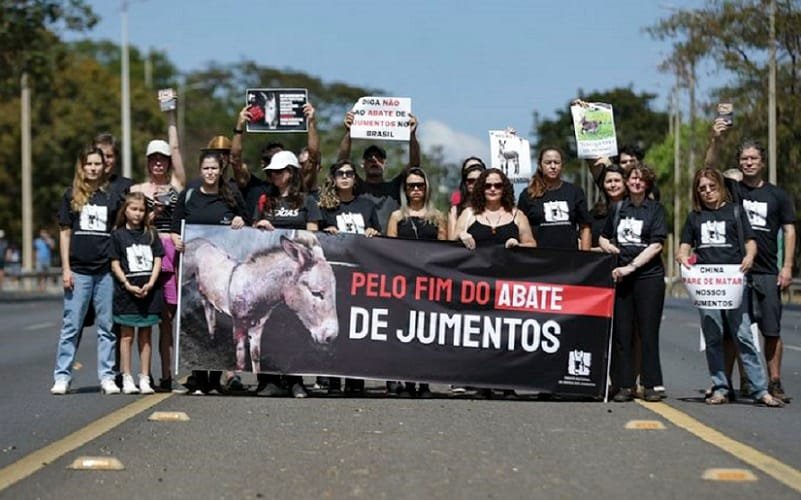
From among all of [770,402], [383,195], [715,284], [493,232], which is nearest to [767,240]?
[715,284]

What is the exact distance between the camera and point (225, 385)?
1455 centimetres

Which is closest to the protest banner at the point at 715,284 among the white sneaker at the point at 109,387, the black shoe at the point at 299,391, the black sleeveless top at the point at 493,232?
the black sleeveless top at the point at 493,232

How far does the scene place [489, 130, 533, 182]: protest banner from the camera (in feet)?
51.0

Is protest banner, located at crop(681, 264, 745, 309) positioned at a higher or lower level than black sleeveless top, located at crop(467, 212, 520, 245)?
lower

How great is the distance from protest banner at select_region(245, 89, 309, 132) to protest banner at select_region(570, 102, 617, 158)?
229cm

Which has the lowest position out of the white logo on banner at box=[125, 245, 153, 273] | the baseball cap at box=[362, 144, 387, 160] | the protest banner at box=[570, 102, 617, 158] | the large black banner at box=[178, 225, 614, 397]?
the large black banner at box=[178, 225, 614, 397]

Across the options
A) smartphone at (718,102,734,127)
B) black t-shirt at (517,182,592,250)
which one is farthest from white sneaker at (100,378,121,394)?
smartphone at (718,102,734,127)

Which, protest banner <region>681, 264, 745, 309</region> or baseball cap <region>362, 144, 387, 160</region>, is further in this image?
baseball cap <region>362, 144, 387, 160</region>

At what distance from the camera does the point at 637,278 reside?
44.4ft

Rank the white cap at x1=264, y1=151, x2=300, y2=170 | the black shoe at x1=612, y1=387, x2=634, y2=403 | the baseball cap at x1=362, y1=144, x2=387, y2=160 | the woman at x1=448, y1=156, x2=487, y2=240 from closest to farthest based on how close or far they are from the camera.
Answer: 1. the black shoe at x1=612, y1=387, x2=634, y2=403
2. the white cap at x1=264, y1=151, x2=300, y2=170
3. the woman at x1=448, y1=156, x2=487, y2=240
4. the baseball cap at x1=362, y1=144, x2=387, y2=160

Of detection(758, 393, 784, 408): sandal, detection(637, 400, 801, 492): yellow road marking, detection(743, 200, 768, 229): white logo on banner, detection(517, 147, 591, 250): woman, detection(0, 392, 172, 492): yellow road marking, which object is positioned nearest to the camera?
detection(637, 400, 801, 492): yellow road marking

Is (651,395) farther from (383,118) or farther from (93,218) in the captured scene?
(93,218)

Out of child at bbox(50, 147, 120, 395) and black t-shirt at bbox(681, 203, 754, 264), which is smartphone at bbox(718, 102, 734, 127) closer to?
black t-shirt at bbox(681, 203, 754, 264)

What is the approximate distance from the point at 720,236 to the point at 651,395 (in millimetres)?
1314
